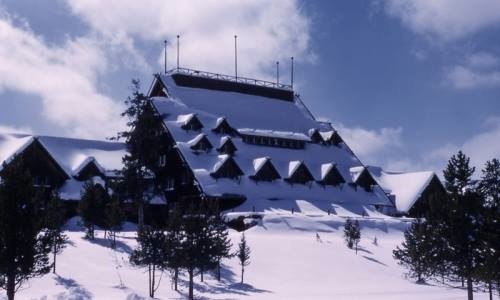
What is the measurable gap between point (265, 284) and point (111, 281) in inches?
401

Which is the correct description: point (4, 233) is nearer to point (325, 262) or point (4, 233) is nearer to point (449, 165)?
point (449, 165)

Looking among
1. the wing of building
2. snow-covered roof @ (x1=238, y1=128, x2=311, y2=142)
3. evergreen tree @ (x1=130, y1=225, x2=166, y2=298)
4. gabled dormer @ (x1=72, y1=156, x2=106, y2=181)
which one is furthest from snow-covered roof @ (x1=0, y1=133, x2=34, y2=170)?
the wing of building

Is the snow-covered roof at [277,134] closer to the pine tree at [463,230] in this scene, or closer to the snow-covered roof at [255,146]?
the snow-covered roof at [255,146]

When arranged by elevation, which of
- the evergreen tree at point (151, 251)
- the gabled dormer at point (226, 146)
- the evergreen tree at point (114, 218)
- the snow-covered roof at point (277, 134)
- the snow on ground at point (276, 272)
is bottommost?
the snow on ground at point (276, 272)

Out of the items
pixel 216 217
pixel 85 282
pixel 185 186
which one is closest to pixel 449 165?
pixel 216 217

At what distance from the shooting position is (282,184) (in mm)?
71062

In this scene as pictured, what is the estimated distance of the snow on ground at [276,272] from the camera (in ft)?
115

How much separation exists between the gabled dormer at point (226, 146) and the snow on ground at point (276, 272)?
46.0 ft

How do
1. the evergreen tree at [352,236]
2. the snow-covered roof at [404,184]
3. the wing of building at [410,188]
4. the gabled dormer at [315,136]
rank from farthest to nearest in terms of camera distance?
the gabled dormer at [315,136], the snow-covered roof at [404,184], the wing of building at [410,188], the evergreen tree at [352,236]

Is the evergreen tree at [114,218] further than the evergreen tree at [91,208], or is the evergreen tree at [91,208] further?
the evergreen tree at [91,208]

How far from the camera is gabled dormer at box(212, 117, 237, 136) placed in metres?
74.5

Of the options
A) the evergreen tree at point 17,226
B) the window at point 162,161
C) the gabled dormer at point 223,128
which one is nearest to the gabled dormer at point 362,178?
the gabled dormer at point 223,128

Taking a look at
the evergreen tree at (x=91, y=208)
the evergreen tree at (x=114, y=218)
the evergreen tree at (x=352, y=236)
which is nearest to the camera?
the evergreen tree at (x=114, y=218)

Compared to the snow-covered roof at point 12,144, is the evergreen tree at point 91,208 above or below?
below
